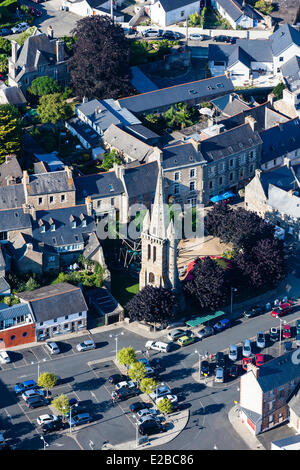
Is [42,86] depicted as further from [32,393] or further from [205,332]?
[32,393]

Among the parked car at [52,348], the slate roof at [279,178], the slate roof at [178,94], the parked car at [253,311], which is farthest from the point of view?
the slate roof at [178,94]

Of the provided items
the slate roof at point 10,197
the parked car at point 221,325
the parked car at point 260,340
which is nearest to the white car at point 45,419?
the parked car at point 221,325

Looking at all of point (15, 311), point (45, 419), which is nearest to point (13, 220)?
point (15, 311)

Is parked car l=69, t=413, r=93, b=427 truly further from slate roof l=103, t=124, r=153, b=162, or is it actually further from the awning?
the awning

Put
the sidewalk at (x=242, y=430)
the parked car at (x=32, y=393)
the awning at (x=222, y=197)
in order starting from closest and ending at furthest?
the sidewalk at (x=242, y=430) → the parked car at (x=32, y=393) → the awning at (x=222, y=197)

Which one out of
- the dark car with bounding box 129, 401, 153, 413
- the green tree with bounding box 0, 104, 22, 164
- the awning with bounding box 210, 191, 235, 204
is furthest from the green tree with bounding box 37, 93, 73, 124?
the dark car with bounding box 129, 401, 153, 413

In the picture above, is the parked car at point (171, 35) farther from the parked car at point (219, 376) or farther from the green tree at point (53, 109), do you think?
the parked car at point (219, 376)

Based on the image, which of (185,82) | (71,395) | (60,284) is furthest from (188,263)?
(185,82)
